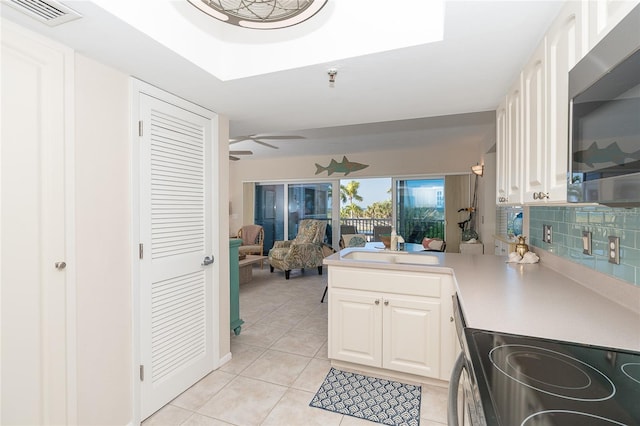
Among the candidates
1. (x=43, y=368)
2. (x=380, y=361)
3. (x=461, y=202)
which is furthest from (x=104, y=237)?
(x=461, y=202)

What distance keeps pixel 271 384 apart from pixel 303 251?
330cm

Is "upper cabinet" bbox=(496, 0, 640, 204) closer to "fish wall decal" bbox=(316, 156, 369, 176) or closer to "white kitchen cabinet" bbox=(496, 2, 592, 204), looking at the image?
"white kitchen cabinet" bbox=(496, 2, 592, 204)

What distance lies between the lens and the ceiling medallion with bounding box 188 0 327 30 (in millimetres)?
1201

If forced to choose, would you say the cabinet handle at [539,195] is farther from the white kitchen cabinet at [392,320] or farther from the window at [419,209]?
the window at [419,209]

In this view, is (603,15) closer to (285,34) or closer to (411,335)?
(285,34)

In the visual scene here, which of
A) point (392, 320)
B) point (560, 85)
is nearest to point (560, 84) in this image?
point (560, 85)

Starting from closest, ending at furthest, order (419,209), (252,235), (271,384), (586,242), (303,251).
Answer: (586,242) → (271,384) → (303,251) → (419,209) → (252,235)

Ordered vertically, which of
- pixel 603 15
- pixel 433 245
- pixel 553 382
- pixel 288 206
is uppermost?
pixel 603 15

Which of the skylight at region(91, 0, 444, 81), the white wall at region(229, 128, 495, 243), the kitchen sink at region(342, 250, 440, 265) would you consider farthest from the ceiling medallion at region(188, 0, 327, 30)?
the white wall at region(229, 128, 495, 243)

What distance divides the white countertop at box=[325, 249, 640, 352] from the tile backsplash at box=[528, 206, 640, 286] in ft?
0.41

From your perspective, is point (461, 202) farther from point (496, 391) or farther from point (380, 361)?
point (496, 391)

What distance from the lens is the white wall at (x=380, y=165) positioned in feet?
17.8

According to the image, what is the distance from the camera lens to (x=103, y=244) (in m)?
1.64

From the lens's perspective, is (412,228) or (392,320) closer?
(392,320)
